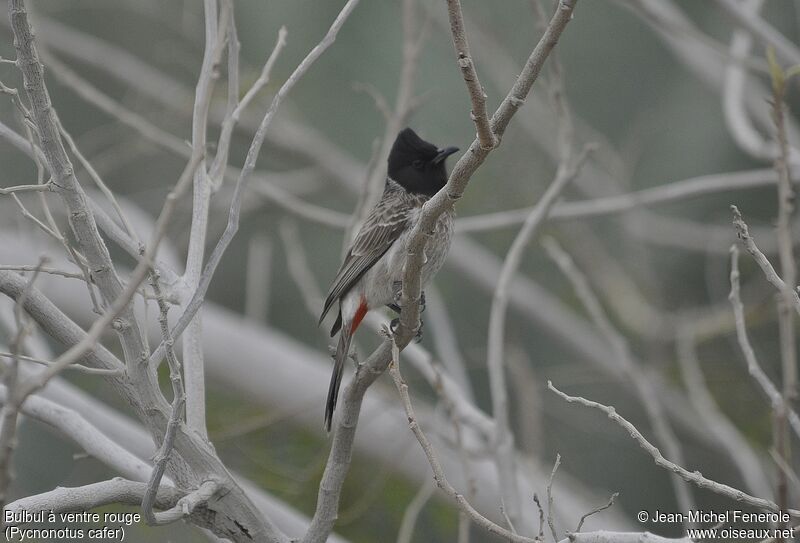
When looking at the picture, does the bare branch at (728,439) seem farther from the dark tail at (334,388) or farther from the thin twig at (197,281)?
the thin twig at (197,281)

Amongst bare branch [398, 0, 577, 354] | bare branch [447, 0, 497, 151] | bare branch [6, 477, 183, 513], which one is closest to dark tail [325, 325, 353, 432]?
bare branch [398, 0, 577, 354]

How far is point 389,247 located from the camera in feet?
12.4

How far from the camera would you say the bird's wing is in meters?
3.73

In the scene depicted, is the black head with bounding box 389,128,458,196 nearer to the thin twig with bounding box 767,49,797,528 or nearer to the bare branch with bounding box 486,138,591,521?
the bare branch with bounding box 486,138,591,521

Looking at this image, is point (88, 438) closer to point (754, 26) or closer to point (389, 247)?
point (389, 247)

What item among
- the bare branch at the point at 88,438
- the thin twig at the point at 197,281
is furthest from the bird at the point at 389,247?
the bare branch at the point at 88,438

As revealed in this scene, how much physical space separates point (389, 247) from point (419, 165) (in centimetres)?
43

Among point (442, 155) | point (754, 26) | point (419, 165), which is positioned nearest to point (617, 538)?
point (442, 155)

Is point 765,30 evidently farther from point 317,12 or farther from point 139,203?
point 139,203

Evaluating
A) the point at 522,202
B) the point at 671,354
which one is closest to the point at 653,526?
the point at 671,354

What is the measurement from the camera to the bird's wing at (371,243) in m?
3.73

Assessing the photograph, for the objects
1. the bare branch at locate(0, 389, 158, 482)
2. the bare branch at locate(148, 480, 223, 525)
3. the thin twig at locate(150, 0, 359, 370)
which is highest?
the thin twig at locate(150, 0, 359, 370)

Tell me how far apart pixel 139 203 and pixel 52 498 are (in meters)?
6.99

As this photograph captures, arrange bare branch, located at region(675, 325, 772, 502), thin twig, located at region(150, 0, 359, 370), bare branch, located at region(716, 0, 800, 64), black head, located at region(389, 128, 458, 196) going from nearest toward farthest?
thin twig, located at region(150, 0, 359, 370)
black head, located at region(389, 128, 458, 196)
bare branch, located at region(675, 325, 772, 502)
bare branch, located at region(716, 0, 800, 64)
